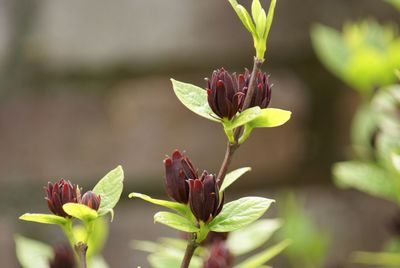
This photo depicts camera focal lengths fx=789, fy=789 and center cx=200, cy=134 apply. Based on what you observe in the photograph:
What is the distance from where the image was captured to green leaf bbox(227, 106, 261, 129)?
27 cm

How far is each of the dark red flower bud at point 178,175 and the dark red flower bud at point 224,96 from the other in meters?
0.02

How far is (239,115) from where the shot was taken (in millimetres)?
284

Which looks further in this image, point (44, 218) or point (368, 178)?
point (368, 178)

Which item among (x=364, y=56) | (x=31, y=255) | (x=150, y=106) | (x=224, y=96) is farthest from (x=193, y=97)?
(x=150, y=106)

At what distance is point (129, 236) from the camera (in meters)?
0.90

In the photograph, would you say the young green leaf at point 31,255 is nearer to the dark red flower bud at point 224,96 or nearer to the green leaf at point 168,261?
the green leaf at point 168,261

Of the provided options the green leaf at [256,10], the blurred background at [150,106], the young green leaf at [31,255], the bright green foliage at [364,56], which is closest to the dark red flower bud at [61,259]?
the young green leaf at [31,255]

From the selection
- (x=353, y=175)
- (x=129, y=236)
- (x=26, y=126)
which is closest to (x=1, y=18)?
(x=26, y=126)

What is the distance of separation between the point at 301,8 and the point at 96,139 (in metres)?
0.27

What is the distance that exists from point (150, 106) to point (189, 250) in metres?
0.62

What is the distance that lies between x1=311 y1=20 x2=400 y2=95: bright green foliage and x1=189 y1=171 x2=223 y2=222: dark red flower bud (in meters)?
0.27

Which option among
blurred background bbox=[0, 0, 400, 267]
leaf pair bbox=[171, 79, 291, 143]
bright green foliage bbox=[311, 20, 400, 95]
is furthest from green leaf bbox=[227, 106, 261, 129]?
blurred background bbox=[0, 0, 400, 267]

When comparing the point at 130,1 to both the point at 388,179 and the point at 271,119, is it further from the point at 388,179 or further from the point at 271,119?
the point at 271,119

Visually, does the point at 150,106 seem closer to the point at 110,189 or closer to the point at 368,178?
the point at 368,178
